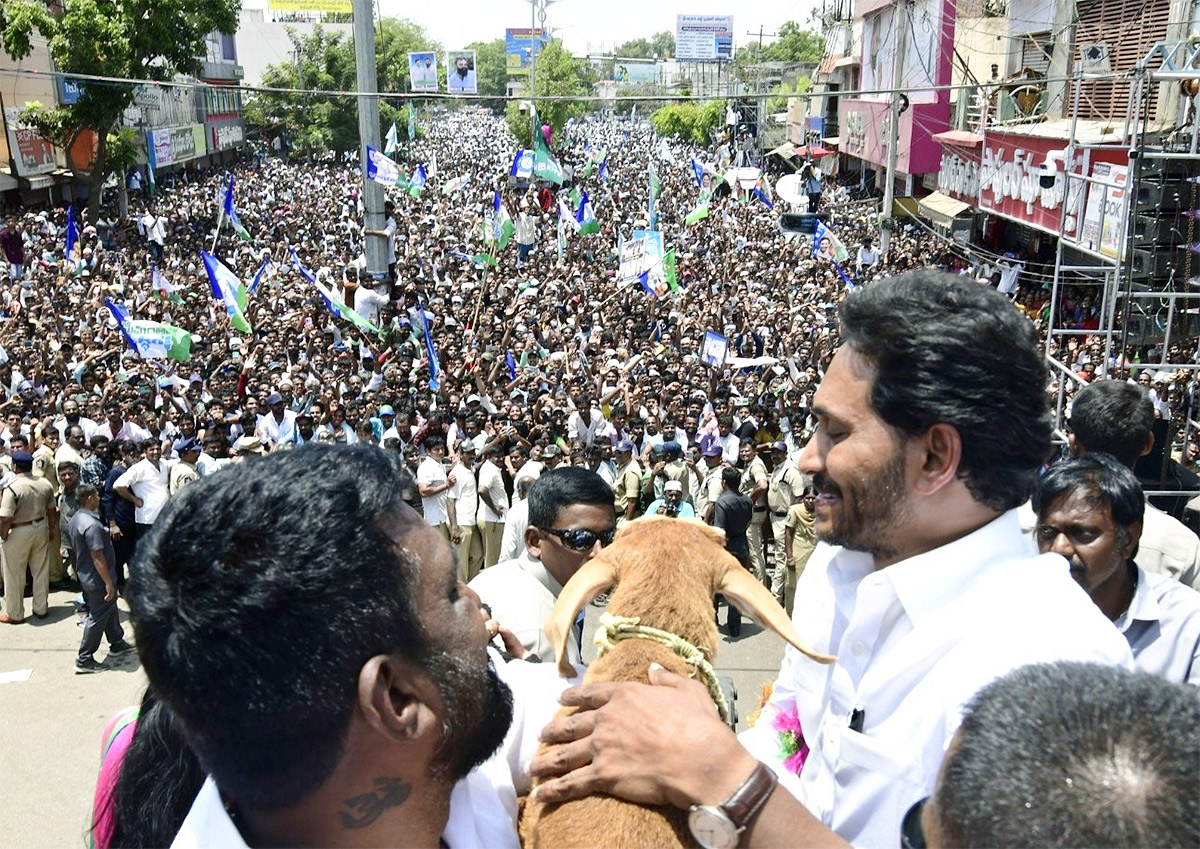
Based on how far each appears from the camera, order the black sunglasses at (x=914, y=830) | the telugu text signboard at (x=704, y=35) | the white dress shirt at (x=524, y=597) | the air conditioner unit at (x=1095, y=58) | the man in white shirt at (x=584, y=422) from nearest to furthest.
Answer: the black sunglasses at (x=914, y=830) → the white dress shirt at (x=524, y=597) → the man in white shirt at (x=584, y=422) → the air conditioner unit at (x=1095, y=58) → the telugu text signboard at (x=704, y=35)

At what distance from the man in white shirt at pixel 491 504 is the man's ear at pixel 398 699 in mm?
6633

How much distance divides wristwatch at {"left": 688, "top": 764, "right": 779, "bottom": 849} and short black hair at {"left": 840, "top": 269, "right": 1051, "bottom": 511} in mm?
572

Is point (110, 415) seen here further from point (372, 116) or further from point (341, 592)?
point (341, 592)

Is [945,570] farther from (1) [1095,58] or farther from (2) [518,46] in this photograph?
A: (2) [518,46]

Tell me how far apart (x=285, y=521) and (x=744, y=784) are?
2.22 feet

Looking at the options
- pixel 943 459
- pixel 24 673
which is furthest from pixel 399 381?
pixel 943 459

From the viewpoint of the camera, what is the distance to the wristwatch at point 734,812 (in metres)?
1.31

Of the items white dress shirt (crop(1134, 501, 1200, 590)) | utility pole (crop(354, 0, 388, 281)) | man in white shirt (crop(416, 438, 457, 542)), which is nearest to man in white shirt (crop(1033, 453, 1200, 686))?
white dress shirt (crop(1134, 501, 1200, 590))

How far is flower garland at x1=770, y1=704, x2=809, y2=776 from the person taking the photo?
5.98ft

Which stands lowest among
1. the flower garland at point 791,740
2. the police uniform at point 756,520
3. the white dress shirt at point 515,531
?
the police uniform at point 756,520

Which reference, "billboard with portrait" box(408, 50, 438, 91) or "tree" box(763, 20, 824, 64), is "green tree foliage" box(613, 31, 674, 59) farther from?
"billboard with portrait" box(408, 50, 438, 91)

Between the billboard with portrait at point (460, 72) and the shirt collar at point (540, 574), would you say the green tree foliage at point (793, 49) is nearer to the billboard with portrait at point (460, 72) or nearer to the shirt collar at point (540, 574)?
the billboard with portrait at point (460, 72)

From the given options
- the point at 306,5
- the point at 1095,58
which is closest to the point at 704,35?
the point at 306,5

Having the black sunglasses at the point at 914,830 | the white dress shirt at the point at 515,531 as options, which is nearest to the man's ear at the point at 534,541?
the white dress shirt at the point at 515,531
